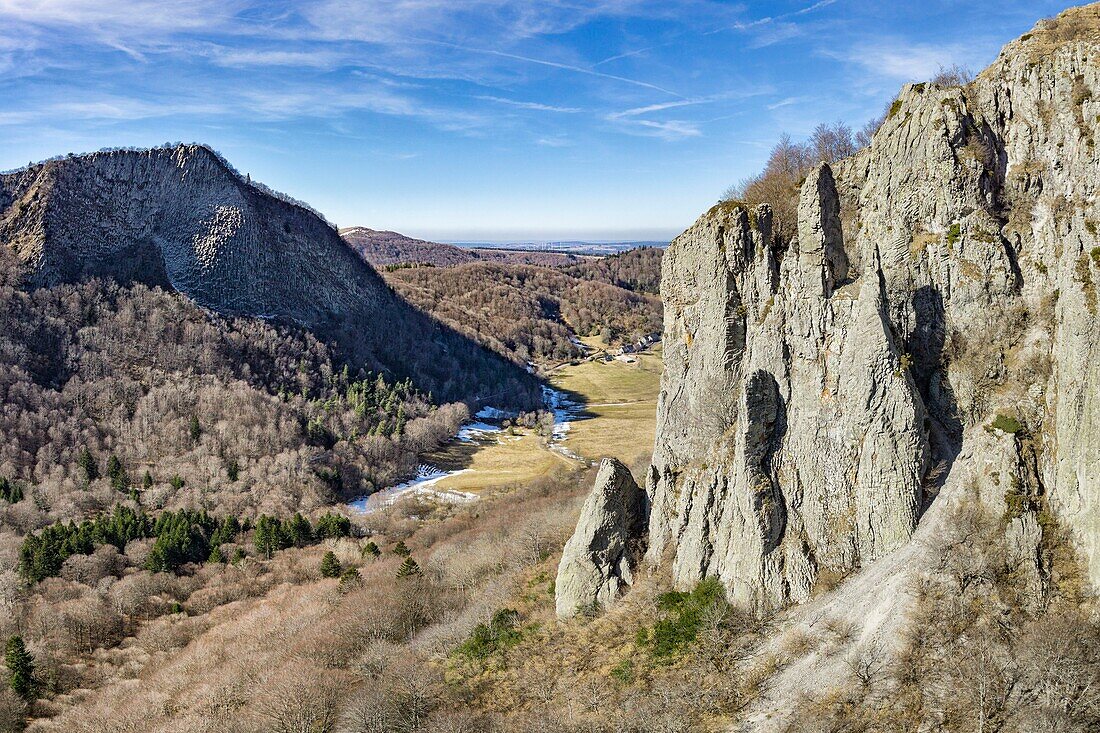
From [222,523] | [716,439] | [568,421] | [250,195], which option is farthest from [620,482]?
[250,195]

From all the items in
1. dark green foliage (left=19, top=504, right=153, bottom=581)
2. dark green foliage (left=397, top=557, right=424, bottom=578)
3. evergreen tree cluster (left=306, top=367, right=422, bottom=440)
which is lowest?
dark green foliage (left=19, top=504, right=153, bottom=581)

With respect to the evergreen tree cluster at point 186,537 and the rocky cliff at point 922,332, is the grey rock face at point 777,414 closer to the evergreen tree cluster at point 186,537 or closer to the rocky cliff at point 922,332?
the rocky cliff at point 922,332

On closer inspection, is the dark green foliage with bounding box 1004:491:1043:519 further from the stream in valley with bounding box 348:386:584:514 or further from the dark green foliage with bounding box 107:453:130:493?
the dark green foliage with bounding box 107:453:130:493

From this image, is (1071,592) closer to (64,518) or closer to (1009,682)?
(1009,682)

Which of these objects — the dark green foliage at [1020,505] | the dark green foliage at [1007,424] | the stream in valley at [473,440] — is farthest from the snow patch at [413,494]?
the dark green foliage at [1020,505]

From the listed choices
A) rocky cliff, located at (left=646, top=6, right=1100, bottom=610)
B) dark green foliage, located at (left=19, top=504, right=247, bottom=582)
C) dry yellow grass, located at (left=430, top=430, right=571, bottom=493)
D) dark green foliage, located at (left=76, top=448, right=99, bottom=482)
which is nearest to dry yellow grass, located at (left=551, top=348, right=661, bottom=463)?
dry yellow grass, located at (left=430, top=430, right=571, bottom=493)
